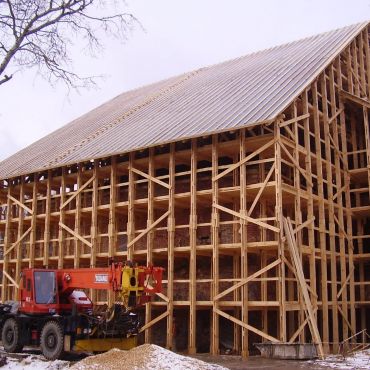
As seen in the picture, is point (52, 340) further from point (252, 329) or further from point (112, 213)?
point (112, 213)

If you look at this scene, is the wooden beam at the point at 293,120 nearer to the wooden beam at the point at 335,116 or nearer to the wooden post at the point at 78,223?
the wooden beam at the point at 335,116

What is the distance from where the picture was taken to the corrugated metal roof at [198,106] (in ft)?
65.2

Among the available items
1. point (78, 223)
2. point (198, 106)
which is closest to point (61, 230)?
Result: point (78, 223)

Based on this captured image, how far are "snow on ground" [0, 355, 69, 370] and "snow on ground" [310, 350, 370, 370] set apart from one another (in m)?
6.61

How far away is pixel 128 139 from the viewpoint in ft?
74.4

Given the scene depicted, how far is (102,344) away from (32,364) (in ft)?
7.61

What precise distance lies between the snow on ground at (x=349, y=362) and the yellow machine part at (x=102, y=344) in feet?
17.0

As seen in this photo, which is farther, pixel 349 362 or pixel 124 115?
pixel 124 115

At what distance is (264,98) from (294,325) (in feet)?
25.5

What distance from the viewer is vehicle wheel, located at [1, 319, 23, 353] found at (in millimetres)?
17047

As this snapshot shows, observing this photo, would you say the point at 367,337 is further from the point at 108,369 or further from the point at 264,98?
the point at 108,369

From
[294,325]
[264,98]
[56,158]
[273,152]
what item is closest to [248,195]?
[273,152]

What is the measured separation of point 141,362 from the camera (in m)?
12.9

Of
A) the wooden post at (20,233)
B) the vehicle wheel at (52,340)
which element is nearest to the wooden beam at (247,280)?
the vehicle wheel at (52,340)
